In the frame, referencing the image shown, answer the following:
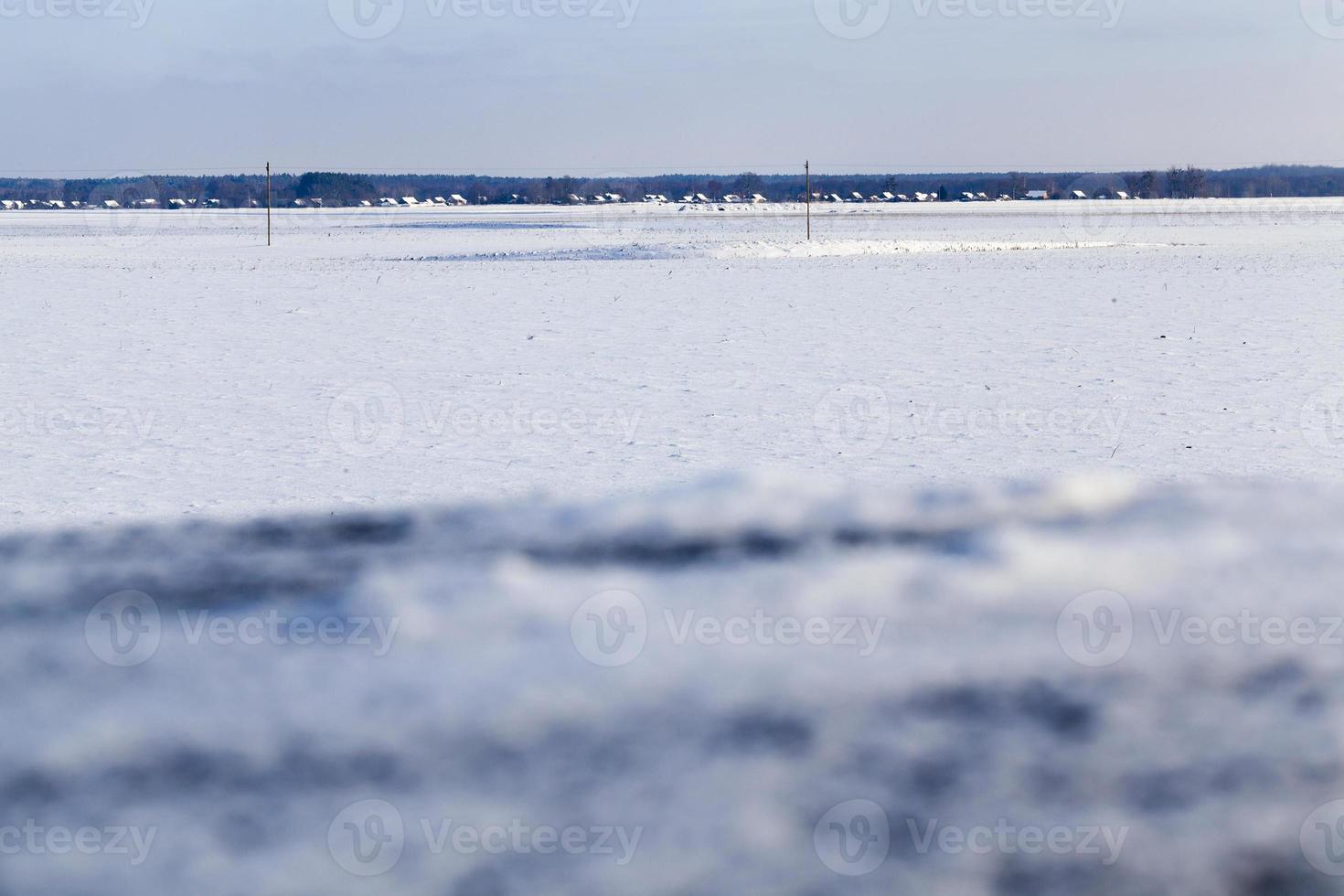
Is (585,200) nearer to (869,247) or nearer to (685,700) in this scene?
(869,247)

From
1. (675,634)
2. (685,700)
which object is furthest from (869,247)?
(685,700)

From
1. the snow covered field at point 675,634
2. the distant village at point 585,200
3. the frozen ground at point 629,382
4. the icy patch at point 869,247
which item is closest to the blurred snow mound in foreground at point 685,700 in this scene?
the snow covered field at point 675,634

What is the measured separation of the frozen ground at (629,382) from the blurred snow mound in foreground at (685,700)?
4.04 ft

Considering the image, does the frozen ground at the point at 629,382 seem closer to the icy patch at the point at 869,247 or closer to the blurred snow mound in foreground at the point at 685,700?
the blurred snow mound in foreground at the point at 685,700

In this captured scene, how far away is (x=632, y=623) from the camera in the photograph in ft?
16.2

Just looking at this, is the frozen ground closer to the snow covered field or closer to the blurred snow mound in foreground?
the snow covered field

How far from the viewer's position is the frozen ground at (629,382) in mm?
7461

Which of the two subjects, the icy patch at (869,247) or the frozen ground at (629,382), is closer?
the frozen ground at (629,382)

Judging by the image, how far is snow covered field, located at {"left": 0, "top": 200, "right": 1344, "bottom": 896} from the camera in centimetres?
340

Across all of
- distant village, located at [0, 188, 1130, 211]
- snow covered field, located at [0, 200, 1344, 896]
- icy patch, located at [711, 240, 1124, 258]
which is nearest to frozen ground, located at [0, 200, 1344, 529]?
snow covered field, located at [0, 200, 1344, 896]

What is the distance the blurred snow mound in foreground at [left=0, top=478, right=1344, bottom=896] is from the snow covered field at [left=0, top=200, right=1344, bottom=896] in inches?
0.7

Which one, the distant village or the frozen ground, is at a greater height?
the distant village

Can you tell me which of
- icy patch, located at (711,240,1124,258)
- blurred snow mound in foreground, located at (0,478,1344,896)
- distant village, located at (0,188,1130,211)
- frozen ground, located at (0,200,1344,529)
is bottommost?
blurred snow mound in foreground, located at (0,478,1344,896)

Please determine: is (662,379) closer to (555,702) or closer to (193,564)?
(193,564)
